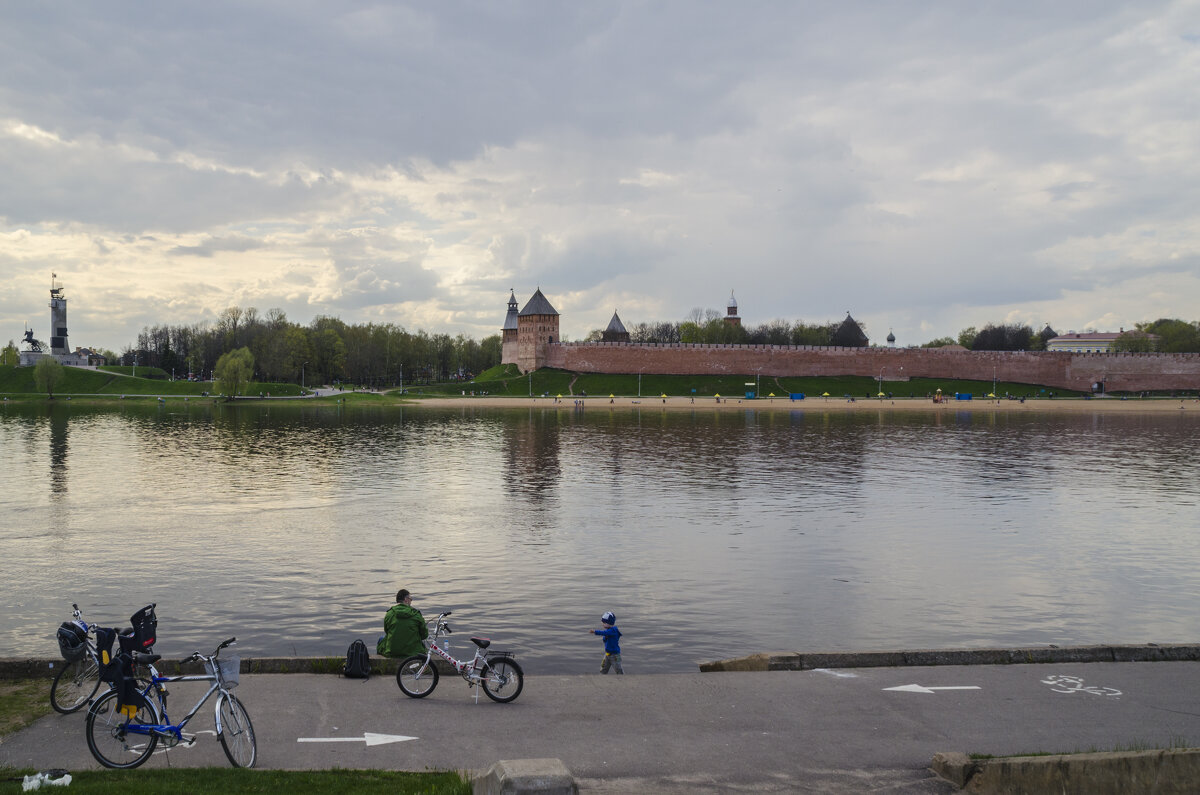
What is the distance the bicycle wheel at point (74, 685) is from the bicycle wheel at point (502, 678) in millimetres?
4177

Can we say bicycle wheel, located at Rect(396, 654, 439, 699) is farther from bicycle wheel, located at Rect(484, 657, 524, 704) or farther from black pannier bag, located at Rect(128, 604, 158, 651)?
black pannier bag, located at Rect(128, 604, 158, 651)

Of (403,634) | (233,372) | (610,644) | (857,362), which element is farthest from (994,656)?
(857,362)

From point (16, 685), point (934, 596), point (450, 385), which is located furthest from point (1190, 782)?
point (450, 385)

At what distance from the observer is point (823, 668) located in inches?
435

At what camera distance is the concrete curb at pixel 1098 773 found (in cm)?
669

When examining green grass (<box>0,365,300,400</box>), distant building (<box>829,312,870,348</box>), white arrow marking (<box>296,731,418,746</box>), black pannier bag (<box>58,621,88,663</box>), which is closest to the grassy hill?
green grass (<box>0,365,300,400</box>)

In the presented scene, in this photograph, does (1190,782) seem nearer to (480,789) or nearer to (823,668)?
(823,668)

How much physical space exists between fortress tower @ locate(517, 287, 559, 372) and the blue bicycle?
422 feet

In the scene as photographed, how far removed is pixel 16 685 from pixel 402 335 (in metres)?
144

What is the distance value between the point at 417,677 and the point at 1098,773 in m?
7.06

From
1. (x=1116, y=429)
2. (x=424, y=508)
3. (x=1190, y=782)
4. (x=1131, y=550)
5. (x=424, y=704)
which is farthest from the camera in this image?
(x=1116, y=429)

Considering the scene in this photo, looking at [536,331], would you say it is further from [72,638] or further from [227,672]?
[227,672]

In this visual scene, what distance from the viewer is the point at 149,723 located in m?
7.94

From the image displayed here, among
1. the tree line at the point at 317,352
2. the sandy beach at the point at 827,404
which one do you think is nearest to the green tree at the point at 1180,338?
the sandy beach at the point at 827,404
